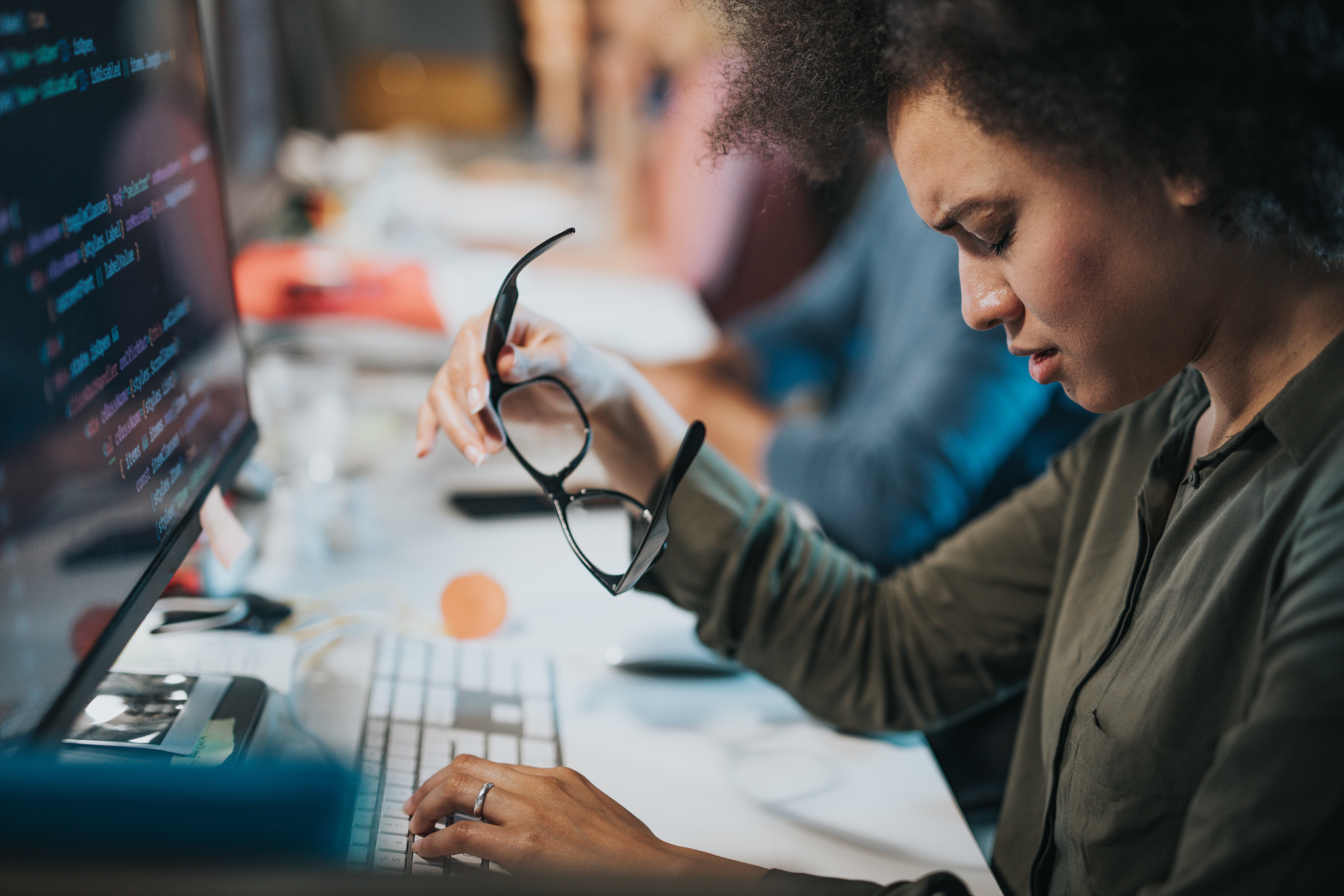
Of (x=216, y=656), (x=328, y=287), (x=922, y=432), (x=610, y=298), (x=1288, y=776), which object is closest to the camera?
(x=1288, y=776)

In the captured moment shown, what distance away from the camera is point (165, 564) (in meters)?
0.66

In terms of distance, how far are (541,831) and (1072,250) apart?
48 cm

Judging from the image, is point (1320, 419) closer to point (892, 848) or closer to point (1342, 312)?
point (1342, 312)

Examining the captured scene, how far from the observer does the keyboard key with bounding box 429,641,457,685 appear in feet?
2.63

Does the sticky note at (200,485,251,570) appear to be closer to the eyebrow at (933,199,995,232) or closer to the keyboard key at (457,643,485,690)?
the keyboard key at (457,643,485,690)

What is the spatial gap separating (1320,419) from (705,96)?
0.79 m

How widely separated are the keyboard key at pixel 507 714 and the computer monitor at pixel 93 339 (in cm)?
26

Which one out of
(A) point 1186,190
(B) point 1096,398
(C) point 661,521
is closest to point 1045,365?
(B) point 1096,398

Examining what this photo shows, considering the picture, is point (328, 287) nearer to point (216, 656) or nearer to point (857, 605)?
point (216, 656)

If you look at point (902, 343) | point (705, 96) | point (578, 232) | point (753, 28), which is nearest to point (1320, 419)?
point (753, 28)

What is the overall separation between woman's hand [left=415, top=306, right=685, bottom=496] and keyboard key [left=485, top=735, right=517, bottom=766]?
→ 222 millimetres

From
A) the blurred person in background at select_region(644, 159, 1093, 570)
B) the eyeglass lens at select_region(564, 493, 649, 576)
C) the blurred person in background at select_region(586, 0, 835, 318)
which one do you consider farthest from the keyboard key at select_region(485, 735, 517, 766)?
the blurred person in background at select_region(586, 0, 835, 318)

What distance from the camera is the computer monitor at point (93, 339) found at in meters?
0.47

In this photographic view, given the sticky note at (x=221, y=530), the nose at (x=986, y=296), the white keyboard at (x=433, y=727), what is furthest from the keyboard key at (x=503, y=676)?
the nose at (x=986, y=296)
